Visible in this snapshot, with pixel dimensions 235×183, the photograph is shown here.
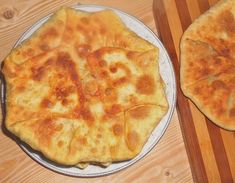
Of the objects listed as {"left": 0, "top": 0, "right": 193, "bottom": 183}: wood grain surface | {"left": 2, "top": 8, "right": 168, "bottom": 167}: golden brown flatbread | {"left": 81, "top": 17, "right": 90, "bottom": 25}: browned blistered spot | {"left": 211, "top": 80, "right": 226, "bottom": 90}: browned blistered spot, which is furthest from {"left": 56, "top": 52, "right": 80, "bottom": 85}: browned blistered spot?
{"left": 211, "top": 80, "right": 226, "bottom": 90}: browned blistered spot

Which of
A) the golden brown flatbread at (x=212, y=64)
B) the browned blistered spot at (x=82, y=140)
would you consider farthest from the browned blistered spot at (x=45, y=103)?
the golden brown flatbread at (x=212, y=64)

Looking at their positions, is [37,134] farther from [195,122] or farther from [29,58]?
[195,122]

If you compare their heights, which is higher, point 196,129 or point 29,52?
point 29,52

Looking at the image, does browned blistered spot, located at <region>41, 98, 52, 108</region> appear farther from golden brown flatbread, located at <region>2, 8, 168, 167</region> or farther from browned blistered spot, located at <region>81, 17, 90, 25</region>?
browned blistered spot, located at <region>81, 17, 90, 25</region>

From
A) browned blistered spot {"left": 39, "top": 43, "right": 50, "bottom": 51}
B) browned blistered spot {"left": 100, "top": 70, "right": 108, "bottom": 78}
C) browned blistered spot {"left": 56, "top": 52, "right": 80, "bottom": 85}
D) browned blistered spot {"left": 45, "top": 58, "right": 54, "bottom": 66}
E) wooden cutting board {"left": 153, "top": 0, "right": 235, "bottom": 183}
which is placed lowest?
wooden cutting board {"left": 153, "top": 0, "right": 235, "bottom": 183}

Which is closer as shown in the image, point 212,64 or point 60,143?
point 60,143

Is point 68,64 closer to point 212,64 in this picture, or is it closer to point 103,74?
point 103,74

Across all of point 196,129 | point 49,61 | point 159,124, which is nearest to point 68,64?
point 49,61
